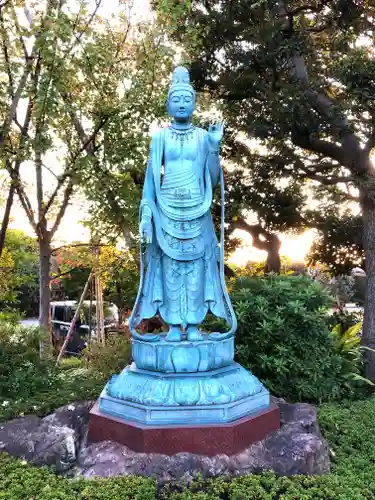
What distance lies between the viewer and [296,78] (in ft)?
25.3

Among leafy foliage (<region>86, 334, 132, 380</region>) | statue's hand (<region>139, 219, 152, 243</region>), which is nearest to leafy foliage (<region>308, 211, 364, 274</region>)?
leafy foliage (<region>86, 334, 132, 380</region>)

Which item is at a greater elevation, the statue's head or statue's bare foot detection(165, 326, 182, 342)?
the statue's head

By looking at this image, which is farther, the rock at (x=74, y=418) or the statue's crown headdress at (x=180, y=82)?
the statue's crown headdress at (x=180, y=82)

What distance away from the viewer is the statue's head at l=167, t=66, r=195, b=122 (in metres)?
4.35

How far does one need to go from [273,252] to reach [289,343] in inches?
157

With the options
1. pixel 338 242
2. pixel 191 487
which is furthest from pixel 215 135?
pixel 338 242

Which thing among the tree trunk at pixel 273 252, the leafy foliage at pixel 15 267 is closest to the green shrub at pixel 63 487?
the leafy foliage at pixel 15 267

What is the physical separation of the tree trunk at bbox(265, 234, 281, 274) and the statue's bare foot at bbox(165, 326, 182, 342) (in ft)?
18.6

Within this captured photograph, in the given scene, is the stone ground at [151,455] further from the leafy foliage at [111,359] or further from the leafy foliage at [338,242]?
the leafy foliage at [338,242]

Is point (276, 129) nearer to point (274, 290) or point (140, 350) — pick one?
point (274, 290)

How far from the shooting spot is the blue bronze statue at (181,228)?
4.30 m

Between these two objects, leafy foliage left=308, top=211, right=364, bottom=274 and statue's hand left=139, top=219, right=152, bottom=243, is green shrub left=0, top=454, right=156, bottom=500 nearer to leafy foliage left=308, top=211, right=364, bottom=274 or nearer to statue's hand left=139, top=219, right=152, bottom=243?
statue's hand left=139, top=219, right=152, bottom=243

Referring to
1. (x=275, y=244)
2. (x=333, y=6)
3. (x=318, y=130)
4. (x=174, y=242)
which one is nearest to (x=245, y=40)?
(x=333, y=6)

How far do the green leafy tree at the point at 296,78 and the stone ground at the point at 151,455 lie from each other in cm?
430
